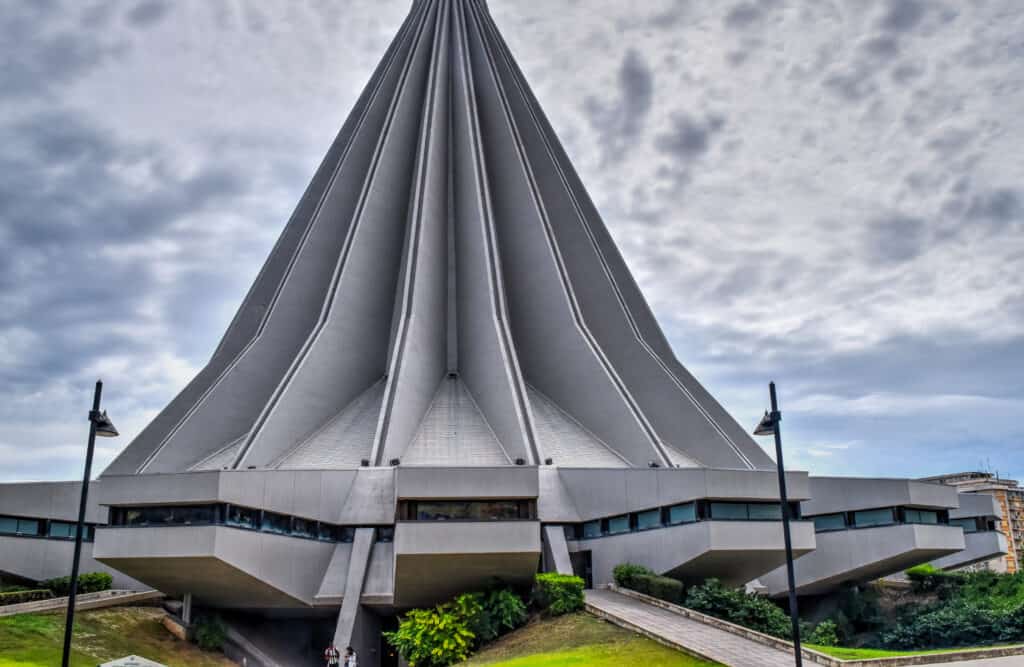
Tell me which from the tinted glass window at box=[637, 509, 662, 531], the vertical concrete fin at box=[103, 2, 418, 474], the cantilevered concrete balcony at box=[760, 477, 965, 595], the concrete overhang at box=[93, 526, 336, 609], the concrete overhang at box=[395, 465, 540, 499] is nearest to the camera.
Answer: the concrete overhang at box=[93, 526, 336, 609]

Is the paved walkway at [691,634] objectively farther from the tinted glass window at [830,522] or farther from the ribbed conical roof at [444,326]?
the tinted glass window at [830,522]

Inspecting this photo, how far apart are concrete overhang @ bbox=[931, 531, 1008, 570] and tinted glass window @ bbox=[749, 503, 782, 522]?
14.6 metres

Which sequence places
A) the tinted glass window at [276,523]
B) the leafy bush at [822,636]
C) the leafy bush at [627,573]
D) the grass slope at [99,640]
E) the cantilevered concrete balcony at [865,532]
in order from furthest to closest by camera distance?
the cantilevered concrete balcony at [865,532] → the tinted glass window at [276,523] → the leafy bush at [627,573] → the leafy bush at [822,636] → the grass slope at [99,640]

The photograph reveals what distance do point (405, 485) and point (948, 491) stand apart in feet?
66.8

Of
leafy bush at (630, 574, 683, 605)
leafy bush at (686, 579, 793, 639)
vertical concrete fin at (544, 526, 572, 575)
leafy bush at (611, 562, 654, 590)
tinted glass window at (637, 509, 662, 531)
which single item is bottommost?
leafy bush at (686, 579, 793, 639)

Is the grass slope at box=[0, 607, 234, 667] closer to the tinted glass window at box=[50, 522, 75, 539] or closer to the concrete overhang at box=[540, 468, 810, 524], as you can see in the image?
the tinted glass window at box=[50, 522, 75, 539]

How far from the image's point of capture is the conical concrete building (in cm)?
2544

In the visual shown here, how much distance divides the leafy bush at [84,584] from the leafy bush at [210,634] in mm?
5354

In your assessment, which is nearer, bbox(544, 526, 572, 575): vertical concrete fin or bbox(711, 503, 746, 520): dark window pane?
bbox(711, 503, 746, 520): dark window pane

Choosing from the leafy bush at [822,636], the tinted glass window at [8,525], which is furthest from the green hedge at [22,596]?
the leafy bush at [822,636]

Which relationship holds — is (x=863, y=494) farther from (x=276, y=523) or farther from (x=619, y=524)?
(x=276, y=523)

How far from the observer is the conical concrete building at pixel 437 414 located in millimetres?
25438

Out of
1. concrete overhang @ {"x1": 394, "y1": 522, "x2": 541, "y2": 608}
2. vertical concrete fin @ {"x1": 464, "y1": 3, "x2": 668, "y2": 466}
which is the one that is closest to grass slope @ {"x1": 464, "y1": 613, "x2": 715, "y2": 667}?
concrete overhang @ {"x1": 394, "y1": 522, "x2": 541, "y2": 608}

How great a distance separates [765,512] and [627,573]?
14.8 ft
